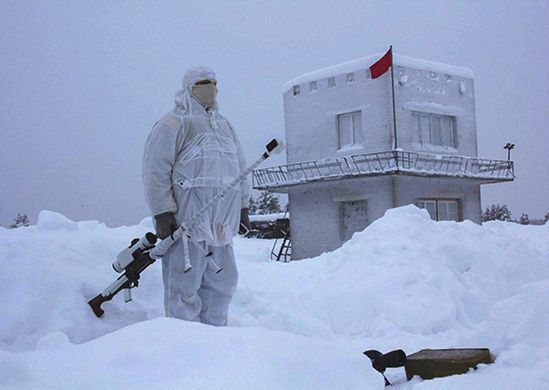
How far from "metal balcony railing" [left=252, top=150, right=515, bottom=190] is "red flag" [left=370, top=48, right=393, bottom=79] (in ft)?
8.30

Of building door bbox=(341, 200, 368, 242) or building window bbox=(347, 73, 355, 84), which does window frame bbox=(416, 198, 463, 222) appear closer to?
building door bbox=(341, 200, 368, 242)

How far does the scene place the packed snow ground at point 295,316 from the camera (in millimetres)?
2148

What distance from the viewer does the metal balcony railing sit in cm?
1620

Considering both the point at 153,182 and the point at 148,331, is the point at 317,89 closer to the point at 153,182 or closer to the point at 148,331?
the point at 153,182

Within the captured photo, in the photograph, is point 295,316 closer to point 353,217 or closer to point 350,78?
point 353,217

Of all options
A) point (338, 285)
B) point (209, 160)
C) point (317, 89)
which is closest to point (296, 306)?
point (338, 285)

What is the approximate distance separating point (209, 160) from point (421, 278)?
3.29 m

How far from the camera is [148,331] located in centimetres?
250

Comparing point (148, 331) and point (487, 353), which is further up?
point (148, 331)

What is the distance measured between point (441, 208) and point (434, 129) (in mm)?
2607

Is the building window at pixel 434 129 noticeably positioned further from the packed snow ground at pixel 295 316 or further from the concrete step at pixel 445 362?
the concrete step at pixel 445 362

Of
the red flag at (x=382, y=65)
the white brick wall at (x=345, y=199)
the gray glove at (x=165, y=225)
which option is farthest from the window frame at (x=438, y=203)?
the gray glove at (x=165, y=225)

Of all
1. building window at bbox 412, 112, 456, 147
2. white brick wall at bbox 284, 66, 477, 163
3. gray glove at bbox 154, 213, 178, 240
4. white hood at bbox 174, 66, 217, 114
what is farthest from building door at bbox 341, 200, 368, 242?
gray glove at bbox 154, 213, 178, 240

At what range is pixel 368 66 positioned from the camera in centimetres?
1742
